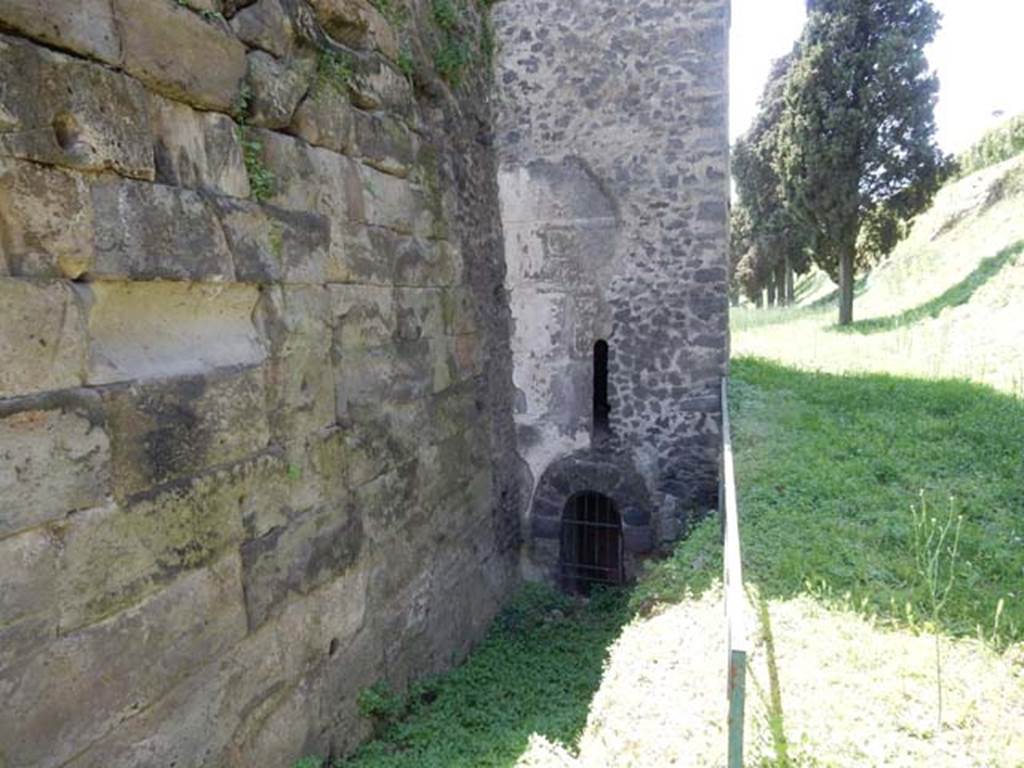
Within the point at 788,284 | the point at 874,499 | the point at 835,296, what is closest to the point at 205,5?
the point at 874,499

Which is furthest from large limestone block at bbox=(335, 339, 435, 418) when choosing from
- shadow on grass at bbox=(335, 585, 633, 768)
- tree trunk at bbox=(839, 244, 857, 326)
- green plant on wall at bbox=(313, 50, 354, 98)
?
tree trunk at bbox=(839, 244, 857, 326)

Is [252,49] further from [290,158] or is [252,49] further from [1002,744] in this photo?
[1002,744]

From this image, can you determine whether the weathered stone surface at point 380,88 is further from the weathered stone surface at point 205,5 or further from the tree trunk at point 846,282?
the tree trunk at point 846,282

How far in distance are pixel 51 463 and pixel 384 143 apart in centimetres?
296

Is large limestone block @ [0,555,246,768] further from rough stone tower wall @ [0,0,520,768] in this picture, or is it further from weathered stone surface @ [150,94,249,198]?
weathered stone surface @ [150,94,249,198]

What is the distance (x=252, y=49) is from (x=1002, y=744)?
14.7 ft

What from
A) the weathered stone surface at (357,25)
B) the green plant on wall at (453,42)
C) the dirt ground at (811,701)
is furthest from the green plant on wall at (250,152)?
the dirt ground at (811,701)

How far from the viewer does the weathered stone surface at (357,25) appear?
13.4 ft

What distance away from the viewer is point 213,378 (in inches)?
124

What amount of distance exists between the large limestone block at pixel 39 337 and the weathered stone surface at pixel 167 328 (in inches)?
3.0

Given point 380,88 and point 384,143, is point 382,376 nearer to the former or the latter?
point 384,143

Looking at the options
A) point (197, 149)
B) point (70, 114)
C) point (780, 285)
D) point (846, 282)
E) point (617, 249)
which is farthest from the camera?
point (780, 285)

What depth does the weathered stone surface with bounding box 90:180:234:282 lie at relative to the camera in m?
2.65

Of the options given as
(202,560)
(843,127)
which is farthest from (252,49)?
(843,127)
